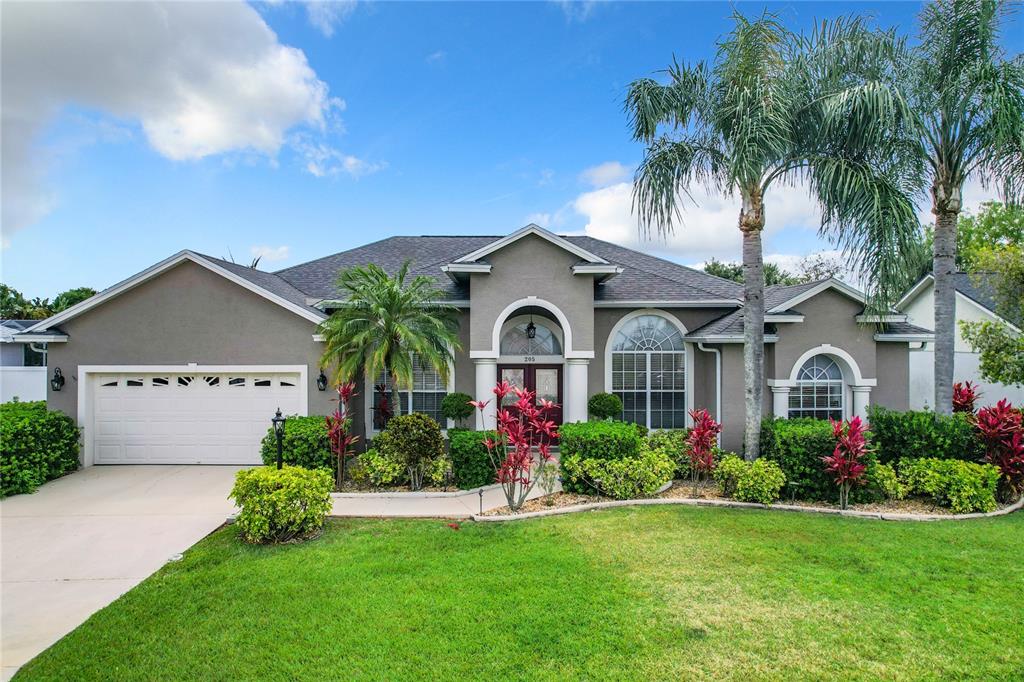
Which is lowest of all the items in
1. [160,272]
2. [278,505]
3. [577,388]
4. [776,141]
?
[278,505]

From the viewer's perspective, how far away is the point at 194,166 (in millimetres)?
15547

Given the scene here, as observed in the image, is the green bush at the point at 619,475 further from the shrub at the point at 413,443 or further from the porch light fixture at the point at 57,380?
the porch light fixture at the point at 57,380

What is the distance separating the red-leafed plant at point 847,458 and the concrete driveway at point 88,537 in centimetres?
1086

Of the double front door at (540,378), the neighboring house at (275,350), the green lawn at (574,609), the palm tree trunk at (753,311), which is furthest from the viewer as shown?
the double front door at (540,378)

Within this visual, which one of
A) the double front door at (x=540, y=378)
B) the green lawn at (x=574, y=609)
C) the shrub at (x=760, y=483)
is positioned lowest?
the green lawn at (x=574, y=609)

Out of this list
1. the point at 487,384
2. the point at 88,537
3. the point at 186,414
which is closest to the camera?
the point at 88,537

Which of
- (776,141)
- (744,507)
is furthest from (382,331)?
(776,141)

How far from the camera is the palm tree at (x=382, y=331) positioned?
10.5 metres

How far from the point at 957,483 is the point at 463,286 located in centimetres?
1169

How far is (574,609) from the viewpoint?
17.0ft

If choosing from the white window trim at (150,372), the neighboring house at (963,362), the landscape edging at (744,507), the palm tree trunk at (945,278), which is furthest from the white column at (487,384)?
the neighboring house at (963,362)

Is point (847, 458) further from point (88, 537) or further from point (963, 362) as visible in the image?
point (963, 362)

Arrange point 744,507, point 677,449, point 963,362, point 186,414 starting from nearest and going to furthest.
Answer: point 744,507, point 677,449, point 186,414, point 963,362

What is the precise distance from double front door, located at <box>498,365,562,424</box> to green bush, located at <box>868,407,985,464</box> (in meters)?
7.59
